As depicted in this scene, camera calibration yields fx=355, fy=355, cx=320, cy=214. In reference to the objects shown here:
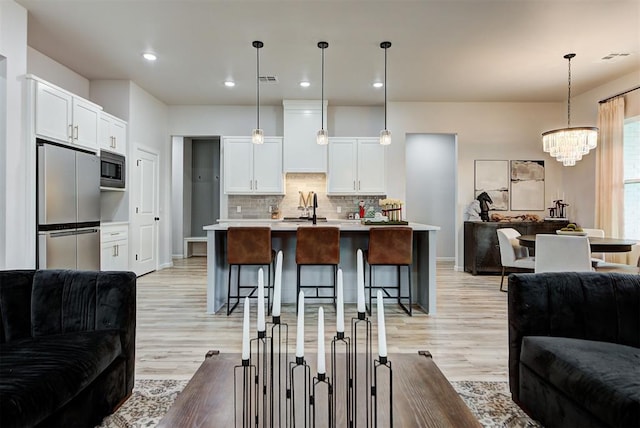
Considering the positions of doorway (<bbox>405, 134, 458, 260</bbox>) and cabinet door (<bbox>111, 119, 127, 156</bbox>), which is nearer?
cabinet door (<bbox>111, 119, 127, 156</bbox>)

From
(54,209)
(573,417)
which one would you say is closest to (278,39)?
(54,209)

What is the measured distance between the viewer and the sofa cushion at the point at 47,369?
50.3 inches

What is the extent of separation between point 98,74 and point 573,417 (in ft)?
21.1

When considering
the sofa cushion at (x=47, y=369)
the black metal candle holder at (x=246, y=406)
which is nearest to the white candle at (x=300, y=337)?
the black metal candle holder at (x=246, y=406)

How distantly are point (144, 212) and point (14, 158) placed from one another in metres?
2.63

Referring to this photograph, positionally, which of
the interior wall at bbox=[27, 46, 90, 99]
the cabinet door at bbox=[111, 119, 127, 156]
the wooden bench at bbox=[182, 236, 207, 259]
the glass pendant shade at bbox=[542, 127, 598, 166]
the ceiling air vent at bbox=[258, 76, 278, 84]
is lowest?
the wooden bench at bbox=[182, 236, 207, 259]

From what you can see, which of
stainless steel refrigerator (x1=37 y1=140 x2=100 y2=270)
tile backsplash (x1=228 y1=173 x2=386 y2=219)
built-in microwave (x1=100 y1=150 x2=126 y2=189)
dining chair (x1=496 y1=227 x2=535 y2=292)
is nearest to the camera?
stainless steel refrigerator (x1=37 y1=140 x2=100 y2=270)

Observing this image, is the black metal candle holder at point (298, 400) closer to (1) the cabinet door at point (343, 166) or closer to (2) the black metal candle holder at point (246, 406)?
(2) the black metal candle holder at point (246, 406)

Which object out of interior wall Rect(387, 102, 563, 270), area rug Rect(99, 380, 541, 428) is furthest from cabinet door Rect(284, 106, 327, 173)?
area rug Rect(99, 380, 541, 428)

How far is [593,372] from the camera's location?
1.46m

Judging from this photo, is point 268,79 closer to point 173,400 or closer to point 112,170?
point 112,170

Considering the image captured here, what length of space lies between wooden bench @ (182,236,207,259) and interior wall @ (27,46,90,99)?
3.69m

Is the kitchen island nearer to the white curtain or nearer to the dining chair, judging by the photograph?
the dining chair

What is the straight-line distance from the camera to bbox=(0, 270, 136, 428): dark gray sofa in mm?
1497
